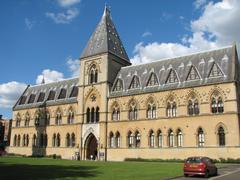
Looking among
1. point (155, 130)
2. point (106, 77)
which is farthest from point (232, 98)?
point (106, 77)

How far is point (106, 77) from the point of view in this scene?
184 feet

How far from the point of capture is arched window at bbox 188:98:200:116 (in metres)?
45.7

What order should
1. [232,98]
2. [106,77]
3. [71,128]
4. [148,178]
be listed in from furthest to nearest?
1. [71,128]
2. [106,77]
3. [232,98]
4. [148,178]

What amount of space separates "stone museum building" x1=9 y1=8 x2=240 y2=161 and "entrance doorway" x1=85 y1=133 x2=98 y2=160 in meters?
0.18

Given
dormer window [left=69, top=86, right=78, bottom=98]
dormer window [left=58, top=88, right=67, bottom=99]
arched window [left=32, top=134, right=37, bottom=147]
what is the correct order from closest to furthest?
dormer window [left=69, top=86, right=78, bottom=98]
dormer window [left=58, top=88, right=67, bottom=99]
arched window [left=32, top=134, right=37, bottom=147]

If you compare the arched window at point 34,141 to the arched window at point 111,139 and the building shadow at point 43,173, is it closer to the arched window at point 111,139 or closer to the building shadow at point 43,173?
the arched window at point 111,139

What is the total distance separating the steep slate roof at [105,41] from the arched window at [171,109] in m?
16.2

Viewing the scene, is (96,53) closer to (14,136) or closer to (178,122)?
(178,122)

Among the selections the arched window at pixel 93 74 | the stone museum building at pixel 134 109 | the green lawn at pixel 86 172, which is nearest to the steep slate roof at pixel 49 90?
the stone museum building at pixel 134 109

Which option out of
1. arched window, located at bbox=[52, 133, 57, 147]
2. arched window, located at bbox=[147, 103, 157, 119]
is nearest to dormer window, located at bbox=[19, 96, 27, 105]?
arched window, located at bbox=[52, 133, 57, 147]

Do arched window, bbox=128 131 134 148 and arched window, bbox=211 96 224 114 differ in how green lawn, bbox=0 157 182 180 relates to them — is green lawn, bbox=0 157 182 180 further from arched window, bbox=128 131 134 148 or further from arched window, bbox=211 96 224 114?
arched window, bbox=128 131 134 148

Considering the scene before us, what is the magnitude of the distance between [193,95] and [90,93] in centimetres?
1995

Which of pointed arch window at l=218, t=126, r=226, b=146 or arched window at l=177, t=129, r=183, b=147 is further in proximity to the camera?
arched window at l=177, t=129, r=183, b=147

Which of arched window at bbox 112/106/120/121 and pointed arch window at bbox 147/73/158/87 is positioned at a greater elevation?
pointed arch window at bbox 147/73/158/87
